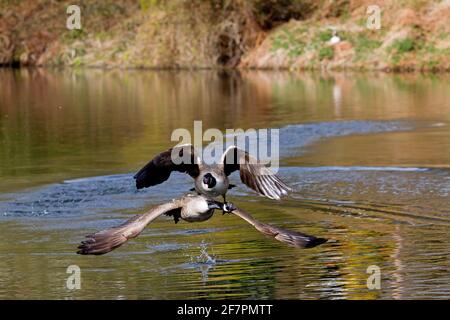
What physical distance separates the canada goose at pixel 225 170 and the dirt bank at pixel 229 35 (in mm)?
26287

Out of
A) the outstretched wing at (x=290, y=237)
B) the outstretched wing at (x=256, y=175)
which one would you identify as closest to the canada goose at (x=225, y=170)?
the outstretched wing at (x=256, y=175)

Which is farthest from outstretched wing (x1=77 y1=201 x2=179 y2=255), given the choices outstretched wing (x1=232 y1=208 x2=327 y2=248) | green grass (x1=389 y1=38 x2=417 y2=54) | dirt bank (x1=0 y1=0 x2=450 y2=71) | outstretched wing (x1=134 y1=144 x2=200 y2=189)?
green grass (x1=389 y1=38 x2=417 y2=54)

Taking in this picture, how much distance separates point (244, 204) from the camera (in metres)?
13.1

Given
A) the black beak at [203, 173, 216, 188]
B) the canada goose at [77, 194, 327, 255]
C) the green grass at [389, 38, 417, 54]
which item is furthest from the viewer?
the green grass at [389, 38, 417, 54]

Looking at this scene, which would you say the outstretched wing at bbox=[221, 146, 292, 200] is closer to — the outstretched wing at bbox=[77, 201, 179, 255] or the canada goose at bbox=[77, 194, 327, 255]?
the canada goose at bbox=[77, 194, 327, 255]

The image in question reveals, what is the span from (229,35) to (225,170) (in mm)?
33045

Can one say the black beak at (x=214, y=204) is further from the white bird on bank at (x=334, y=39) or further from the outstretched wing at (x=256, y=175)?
the white bird on bank at (x=334, y=39)

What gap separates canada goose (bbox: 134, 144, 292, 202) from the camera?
31.4ft

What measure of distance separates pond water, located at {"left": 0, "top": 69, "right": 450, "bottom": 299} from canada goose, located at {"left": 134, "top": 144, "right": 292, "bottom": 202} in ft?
2.24

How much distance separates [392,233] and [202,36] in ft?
106

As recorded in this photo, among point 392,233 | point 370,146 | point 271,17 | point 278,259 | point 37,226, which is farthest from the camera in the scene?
point 271,17
